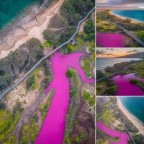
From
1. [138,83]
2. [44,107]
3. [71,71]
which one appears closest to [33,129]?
[44,107]

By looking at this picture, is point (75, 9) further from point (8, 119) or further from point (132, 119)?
point (8, 119)

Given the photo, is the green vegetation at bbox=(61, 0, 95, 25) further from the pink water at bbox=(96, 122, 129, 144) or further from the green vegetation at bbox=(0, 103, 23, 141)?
the pink water at bbox=(96, 122, 129, 144)

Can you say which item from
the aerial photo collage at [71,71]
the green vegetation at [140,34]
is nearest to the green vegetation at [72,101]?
the aerial photo collage at [71,71]

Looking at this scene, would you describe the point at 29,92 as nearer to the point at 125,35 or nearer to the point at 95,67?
the point at 95,67

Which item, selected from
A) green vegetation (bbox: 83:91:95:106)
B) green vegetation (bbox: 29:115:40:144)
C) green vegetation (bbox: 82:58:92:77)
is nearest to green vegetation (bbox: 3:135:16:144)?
green vegetation (bbox: 29:115:40:144)

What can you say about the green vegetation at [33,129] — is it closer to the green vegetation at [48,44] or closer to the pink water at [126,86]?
the green vegetation at [48,44]

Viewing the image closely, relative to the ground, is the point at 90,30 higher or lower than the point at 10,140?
higher

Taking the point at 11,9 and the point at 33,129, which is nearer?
the point at 33,129
